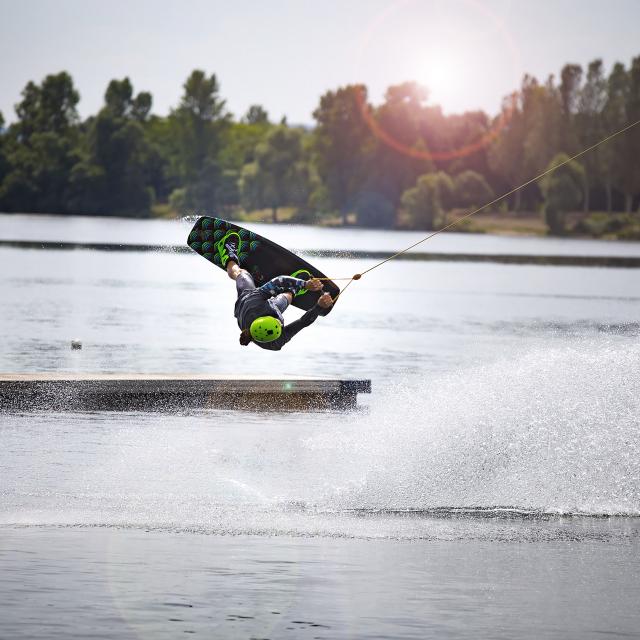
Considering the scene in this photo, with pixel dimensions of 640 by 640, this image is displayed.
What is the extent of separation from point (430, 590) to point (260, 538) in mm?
1879

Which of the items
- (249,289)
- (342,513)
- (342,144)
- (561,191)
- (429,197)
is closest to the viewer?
(342,513)

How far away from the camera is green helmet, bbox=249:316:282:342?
1402 centimetres

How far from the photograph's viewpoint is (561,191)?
136875mm

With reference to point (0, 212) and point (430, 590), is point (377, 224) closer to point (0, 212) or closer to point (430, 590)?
point (0, 212)

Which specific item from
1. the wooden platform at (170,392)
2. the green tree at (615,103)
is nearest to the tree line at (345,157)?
the green tree at (615,103)

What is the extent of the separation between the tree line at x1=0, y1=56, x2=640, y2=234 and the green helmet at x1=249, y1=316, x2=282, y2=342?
12074cm

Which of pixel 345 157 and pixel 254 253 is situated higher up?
pixel 345 157

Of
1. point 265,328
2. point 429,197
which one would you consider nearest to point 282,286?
point 265,328

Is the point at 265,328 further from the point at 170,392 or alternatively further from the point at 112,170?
the point at 112,170

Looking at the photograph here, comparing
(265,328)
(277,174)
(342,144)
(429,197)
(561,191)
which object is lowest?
(265,328)

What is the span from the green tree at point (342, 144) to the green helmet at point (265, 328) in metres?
148

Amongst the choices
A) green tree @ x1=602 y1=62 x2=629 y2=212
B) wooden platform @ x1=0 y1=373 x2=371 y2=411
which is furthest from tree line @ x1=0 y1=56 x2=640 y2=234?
wooden platform @ x1=0 y1=373 x2=371 y2=411

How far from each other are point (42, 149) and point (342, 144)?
34368 mm

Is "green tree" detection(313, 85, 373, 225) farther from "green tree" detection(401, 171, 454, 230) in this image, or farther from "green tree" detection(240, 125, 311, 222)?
"green tree" detection(401, 171, 454, 230)
